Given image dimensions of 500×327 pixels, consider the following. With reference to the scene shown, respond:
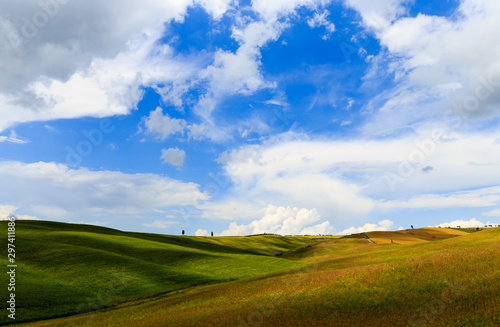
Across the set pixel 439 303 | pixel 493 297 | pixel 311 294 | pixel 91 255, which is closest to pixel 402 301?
pixel 439 303

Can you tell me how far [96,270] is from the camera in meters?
51.5

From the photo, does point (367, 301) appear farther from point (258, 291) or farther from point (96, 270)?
point (96, 270)

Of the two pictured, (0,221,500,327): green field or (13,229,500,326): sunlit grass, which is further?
(0,221,500,327): green field

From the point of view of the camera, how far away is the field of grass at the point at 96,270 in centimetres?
3931

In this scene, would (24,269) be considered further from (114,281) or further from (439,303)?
(439,303)

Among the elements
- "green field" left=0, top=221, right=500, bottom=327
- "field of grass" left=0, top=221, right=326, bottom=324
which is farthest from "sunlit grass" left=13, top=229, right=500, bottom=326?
"field of grass" left=0, top=221, right=326, bottom=324

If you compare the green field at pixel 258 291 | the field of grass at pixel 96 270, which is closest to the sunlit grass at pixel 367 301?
the green field at pixel 258 291

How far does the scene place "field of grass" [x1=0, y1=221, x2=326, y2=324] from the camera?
3931cm

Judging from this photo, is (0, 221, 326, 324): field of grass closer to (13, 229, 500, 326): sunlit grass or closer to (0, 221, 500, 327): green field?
(0, 221, 500, 327): green field

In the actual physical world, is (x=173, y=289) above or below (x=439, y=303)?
below

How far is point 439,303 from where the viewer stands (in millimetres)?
17469

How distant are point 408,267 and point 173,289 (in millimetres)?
33919

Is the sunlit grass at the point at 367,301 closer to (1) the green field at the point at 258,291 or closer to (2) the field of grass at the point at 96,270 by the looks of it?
(1) the green field at the point at 258,291

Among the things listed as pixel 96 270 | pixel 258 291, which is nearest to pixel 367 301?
pixel 258 291
